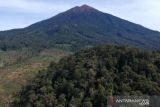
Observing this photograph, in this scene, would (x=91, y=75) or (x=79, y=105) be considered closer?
(x=79, y=105)

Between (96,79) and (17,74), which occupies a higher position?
(96,79)

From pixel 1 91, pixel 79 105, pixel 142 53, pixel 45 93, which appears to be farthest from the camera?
pixel 1 91

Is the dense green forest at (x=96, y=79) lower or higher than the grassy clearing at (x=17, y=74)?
higher

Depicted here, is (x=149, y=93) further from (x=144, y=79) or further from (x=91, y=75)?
(x=91, y=75)

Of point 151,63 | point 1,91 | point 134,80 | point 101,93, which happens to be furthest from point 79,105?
point 1,91

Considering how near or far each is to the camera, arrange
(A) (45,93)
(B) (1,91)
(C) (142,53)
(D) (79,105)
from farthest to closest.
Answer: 1. (B) (1,91)
2. (C) (142,53)
3. (A) (45,93)
4. (D) (79,105)

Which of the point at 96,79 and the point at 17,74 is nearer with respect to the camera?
the point at 96,79

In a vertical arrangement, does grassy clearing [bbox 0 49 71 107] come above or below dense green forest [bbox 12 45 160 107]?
below

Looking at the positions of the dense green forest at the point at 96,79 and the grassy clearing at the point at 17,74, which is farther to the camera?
the grassy clearing at the point at 17,74
